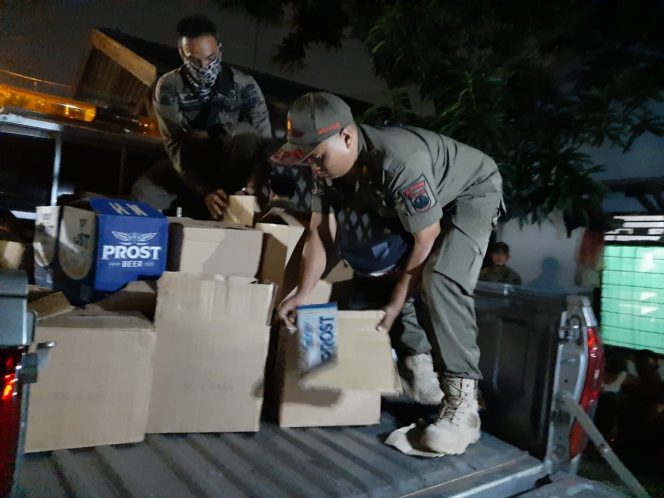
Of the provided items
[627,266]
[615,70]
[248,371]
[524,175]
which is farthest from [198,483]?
[615,70]

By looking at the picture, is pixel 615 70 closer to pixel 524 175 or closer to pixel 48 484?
pixel 524 175

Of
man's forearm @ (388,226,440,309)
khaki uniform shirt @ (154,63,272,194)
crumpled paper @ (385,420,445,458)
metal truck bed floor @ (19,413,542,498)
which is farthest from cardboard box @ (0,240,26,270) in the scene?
crumpled paper @ (385,420,445,458)

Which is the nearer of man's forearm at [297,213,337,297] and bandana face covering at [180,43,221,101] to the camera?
man's forearm at [297,213,337,297]

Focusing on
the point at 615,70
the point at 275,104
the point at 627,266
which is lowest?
the point at 627,266

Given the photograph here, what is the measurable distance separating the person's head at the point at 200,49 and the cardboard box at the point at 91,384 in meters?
2.07

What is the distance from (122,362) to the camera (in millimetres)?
1942

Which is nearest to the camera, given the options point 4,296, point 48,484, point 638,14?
point 4,296

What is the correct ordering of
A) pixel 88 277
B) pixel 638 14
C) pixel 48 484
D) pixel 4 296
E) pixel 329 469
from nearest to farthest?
pixel 4 296, pixel 48 484, pixel 329 469, pixel 88 277, pixel 638 14

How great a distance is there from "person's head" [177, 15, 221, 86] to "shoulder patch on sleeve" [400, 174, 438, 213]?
203 cm

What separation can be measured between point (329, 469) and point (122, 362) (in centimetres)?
82

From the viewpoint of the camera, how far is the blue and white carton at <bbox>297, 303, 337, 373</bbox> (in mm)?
2094

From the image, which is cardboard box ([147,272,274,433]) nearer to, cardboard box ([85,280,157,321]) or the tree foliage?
cardboard box ([85,280,157,321])

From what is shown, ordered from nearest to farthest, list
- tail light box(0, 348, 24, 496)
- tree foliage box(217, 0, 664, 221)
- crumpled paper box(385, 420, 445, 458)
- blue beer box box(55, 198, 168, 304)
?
1. tail light box(0, 348, 24, 496)
2. crumpled paper box(385, 420, 445, 458)
3. blue beer box box(55, 198, 168, 304)
4. tree foliage box(217, 0, 664, 221)

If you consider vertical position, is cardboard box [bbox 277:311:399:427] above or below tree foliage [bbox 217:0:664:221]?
below
